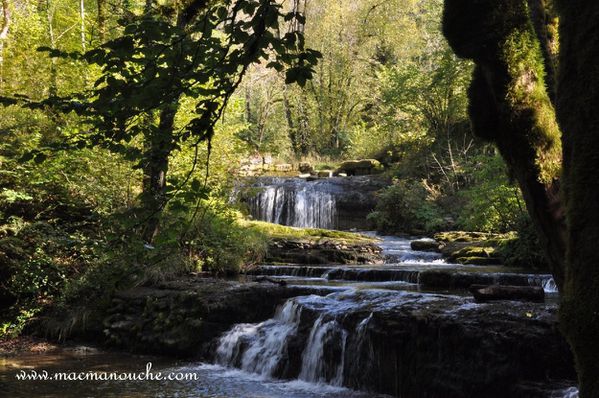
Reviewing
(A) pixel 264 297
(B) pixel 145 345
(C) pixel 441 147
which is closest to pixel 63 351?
(B) pixel 145 345

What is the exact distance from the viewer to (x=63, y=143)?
2551 mm

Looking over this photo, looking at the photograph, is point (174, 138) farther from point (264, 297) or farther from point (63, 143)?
point (264, 297)

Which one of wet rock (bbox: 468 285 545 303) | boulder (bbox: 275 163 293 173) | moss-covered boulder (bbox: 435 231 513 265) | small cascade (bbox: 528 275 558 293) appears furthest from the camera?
boulder (bbox: 275 163 293 173)

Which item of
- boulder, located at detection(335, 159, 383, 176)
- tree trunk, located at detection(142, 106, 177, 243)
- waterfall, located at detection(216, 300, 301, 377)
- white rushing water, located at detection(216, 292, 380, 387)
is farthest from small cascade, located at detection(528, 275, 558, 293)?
boulder, located at detection(335, 159, 383, 176)

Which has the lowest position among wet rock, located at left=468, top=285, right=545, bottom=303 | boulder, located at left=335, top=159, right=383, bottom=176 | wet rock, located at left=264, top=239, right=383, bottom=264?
wet rock, located at left=468, top=285, right=545, bottom=303

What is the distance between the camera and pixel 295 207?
2266cm

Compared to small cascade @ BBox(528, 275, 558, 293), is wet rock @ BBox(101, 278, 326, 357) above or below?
below

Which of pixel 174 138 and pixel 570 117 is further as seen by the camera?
pixel 174 138

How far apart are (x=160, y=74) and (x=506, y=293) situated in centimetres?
770

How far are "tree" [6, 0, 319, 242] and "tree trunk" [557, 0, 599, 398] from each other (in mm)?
1513

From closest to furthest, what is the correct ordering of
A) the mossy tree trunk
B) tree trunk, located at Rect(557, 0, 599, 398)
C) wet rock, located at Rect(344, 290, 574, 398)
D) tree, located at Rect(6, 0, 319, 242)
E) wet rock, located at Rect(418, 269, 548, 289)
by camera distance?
tree trunk, located at Rect(557, 0, 599, 398), tree, located at Rect(6, 0, 319, 242), the mossy tree trunk, wet rock, located at Rect(344, 290, 574, 398), wet rock, located at Rect(418, 269, 548, 289)

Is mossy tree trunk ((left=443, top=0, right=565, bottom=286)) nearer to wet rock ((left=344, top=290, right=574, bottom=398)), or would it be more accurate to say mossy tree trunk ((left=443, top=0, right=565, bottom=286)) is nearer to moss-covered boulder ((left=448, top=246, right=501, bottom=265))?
wet rock ((left=344, top=290, right=574, bottom=398))

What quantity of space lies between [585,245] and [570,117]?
0.39m

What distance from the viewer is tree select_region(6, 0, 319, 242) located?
2523 millimetres
